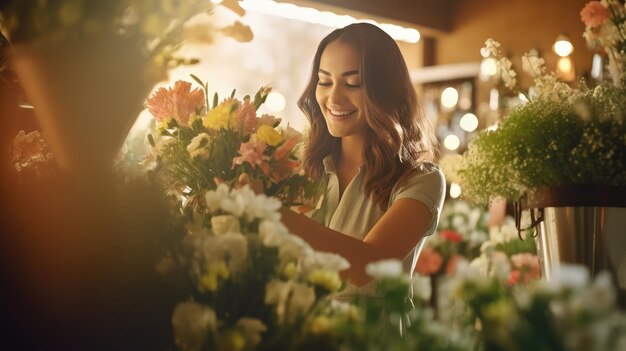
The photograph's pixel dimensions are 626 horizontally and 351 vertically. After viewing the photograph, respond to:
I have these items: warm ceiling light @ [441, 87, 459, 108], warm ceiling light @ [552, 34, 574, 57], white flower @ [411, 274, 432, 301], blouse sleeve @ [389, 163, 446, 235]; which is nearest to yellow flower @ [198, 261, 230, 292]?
white flower @ [411, 274, 432, 301]

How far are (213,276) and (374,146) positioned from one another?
870mm

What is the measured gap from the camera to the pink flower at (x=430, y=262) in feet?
12.5

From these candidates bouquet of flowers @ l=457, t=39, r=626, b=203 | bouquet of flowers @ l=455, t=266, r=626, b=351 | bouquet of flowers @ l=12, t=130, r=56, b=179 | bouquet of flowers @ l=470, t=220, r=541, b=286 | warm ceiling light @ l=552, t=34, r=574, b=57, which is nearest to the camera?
bouquet of flowers @ l=455, t=266, r=626, b=351

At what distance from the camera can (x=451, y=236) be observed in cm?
388

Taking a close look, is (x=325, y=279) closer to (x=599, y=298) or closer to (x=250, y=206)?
(x=250, y=206)

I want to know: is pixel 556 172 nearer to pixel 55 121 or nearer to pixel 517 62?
pixel 55 121

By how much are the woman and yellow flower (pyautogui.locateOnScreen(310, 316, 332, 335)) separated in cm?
68

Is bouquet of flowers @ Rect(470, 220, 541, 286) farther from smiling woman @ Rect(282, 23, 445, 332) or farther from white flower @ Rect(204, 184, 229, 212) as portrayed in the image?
white flower @ Rect(204, 184, 229, 212)

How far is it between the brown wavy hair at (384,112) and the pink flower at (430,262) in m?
2.08

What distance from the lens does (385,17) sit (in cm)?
599

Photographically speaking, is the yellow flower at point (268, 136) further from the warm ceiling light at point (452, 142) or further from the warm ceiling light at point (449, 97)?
the warm ceiling light at point (449, 97)

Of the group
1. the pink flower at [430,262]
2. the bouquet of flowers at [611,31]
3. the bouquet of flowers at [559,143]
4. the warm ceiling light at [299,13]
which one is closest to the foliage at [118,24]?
the bouquet of flowers at [559,143]

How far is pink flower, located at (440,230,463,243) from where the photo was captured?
3.88 metres

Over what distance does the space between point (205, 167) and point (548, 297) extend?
748 mm
